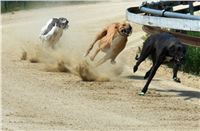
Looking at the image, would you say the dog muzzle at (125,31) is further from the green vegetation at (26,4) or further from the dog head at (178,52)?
the green vegetation at (26,4)

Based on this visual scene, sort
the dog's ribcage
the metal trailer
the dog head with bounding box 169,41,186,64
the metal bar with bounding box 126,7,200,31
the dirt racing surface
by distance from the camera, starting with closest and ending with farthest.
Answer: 1. the dirt racing surface
2. the dog head with bounding box 169,41,186,64
3. the metal bar with bounding box 126,7,200,31
4. the metal trailer
5. the dog's ribcage

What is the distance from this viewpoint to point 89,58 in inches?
447

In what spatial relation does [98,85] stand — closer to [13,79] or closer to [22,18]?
[13,79]

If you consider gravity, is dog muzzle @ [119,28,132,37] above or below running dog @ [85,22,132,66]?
above

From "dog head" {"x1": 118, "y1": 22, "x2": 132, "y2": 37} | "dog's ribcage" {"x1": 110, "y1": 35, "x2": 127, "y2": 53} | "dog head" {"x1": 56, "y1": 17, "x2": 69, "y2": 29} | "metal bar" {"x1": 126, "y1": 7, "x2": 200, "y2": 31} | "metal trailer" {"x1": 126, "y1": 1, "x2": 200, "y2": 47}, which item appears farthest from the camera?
"dog head" {"x1": 56, "y1": 17, "x2": 69, "y2": 29}

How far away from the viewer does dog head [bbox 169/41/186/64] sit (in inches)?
342

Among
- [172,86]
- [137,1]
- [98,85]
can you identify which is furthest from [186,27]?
[137,1]

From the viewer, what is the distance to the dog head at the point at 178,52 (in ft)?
28.5

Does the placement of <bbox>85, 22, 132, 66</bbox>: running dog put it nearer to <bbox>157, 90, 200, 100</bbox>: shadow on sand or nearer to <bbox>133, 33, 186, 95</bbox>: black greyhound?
<bbox>133, 33, 186, 95</bbox>: black greyhound

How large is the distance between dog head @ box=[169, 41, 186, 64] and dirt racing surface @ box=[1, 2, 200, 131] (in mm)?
532

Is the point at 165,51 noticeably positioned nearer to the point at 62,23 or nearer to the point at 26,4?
the point at 62,23

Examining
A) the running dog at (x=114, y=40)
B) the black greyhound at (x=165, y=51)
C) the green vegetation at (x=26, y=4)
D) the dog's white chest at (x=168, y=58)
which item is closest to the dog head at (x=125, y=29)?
the running dog at (x=114, y=40)

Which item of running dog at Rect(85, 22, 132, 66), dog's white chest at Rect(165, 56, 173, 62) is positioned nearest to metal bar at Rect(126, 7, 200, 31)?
running dog at Rect(85, 22, 132, 66)

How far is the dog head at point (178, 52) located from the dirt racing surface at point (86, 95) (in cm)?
53
